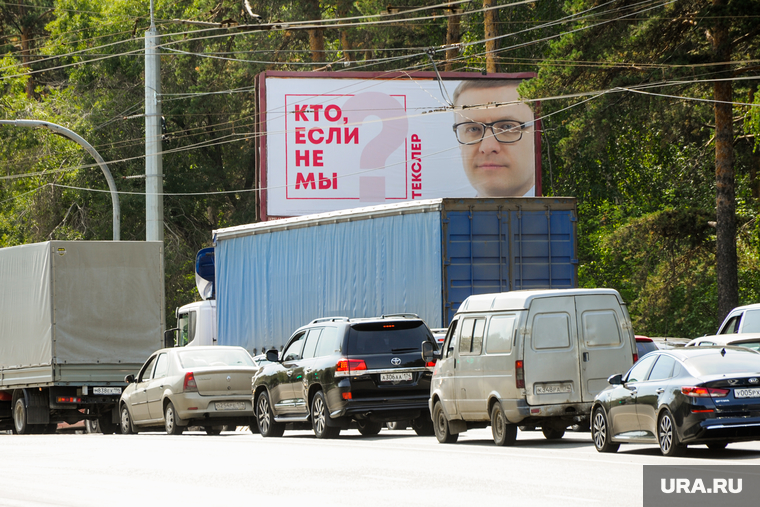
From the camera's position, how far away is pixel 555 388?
638 inches

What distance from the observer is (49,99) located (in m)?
52.8

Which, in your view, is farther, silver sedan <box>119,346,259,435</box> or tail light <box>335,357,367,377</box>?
silver sedan <box>119,346,259,435</box>

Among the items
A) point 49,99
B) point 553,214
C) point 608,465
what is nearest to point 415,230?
point 553,214

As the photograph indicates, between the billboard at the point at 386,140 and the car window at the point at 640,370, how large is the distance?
78.4ft

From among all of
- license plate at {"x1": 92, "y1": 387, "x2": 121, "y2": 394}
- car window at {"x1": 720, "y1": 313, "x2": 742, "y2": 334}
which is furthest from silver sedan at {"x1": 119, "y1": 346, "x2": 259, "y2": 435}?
car window at {"x1": 720, "y1": 313, "x2": 742, "y2": 334}

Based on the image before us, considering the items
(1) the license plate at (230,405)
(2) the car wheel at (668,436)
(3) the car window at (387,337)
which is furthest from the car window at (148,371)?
(2) the car wheel at (668,436)

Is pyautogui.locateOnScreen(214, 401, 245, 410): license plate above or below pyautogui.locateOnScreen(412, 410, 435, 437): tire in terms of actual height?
above

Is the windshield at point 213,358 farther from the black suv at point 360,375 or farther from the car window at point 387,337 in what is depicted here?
the car window at point 387,337

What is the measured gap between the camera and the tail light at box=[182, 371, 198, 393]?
2169 centimetres

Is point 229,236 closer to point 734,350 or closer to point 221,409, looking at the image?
point 221,409

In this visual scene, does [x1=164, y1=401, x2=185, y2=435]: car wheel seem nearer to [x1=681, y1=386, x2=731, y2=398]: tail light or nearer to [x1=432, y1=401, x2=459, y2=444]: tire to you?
[x1=432, y1=401, x2=459, y2=444]: tire

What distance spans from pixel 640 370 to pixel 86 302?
13.3 metres

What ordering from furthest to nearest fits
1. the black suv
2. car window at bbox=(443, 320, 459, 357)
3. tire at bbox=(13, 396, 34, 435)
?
tire at bbox=(13, 396, 34, 435)
the black suv
car window at bbox=(443, 320, 459, 357)

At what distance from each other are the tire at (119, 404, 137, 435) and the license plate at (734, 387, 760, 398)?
13.2m
